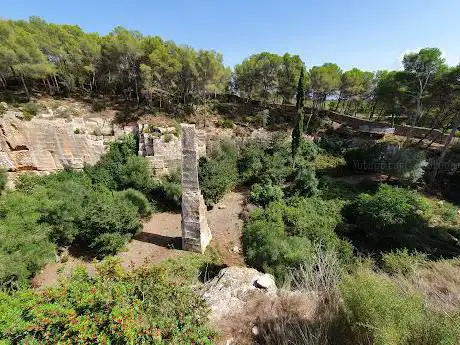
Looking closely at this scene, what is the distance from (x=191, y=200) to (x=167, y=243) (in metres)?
3.34

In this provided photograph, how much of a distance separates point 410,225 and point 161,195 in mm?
14494

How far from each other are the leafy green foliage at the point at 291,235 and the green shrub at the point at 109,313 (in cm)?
372

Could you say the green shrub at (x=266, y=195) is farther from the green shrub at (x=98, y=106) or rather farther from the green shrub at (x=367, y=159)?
the green shrub at (x=98, y=106)

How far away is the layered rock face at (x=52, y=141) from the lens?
12.5 m

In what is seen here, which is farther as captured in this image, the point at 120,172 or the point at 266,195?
the point at 120,172

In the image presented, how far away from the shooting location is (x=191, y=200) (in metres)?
9.95

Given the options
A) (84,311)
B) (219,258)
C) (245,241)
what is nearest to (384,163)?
(245,241)

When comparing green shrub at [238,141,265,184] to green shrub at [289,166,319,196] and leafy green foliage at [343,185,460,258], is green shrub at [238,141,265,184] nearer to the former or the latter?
green shrub at [289,166,319,196]

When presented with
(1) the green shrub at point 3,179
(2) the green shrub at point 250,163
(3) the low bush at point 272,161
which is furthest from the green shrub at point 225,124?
(1) the green shrub at point 3,179

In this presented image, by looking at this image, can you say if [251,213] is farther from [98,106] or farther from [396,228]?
[98,106]

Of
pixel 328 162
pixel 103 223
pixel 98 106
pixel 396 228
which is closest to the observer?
pixel 396 228

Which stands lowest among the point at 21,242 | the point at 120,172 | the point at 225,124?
the point at 21,242

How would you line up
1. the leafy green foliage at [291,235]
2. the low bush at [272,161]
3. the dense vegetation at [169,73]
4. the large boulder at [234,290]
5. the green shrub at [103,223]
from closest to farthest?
the large boulder at [234,290]
the leafy green foliage at [291,235]
the green shrub at [103,223]
the dense vegetation at [169,73]
the low bush at [272,161]

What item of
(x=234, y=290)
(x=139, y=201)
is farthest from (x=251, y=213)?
(x=234, y=290)
